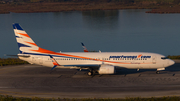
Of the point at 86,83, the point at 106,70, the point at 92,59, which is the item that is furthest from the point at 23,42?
the point at 106,70

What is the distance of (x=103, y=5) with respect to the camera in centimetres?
19088

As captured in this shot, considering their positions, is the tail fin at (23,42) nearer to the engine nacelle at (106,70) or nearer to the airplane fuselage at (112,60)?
the airplane fuselage at (112,60)

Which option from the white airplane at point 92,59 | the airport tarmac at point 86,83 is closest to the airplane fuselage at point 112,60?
the white airplane at point 92,59

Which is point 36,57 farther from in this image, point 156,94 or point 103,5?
point 103,5

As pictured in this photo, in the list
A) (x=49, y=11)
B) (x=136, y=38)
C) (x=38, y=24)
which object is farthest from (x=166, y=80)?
(x=49, y=11)

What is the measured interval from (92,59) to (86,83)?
5.39 metres

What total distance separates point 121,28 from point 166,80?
7676 centimetres

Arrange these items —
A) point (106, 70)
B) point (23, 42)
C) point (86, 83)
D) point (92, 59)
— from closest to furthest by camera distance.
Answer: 1. point (86, 83)
2. point (106, 70)
3. point (92, 59)
4. point (23, 42)

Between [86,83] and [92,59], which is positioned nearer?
[86,83]

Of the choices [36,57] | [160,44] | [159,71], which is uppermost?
Result: [36,57]

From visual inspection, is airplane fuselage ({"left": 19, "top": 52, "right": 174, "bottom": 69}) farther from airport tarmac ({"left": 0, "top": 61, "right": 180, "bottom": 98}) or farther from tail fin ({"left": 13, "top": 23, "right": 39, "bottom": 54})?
airport tarmac ({"left": 0, "top": 61, "right": 180, "bottom": 98})

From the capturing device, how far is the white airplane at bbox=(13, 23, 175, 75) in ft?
129

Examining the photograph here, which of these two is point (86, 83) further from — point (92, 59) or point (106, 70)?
point (92, 59)

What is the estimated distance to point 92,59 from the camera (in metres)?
39.7
